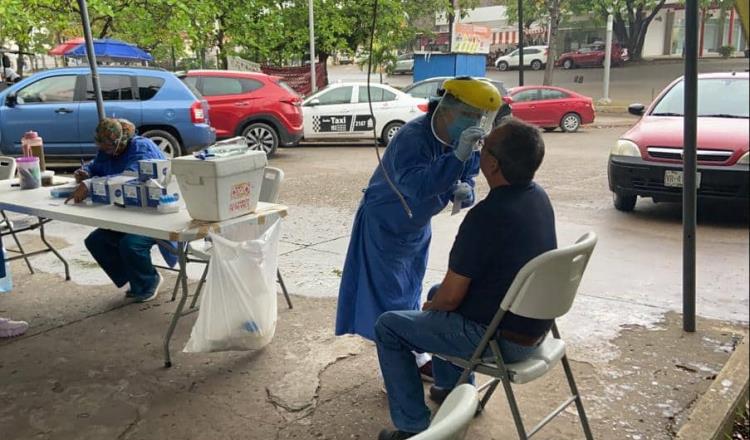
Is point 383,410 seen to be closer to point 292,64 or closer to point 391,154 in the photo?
point 391,154

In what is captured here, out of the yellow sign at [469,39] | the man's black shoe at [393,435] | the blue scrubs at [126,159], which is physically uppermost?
the yellow sign at [469,39]

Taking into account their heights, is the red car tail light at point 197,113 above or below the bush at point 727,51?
below

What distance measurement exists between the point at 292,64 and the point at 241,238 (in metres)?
18.8

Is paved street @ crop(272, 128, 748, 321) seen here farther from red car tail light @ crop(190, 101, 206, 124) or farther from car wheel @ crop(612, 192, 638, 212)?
red car tail light @ crop(190, 101, 206, 124)

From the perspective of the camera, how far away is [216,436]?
282 centimetres

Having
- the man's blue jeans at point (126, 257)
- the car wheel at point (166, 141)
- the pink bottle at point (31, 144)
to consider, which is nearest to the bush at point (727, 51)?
the man's blue jeans at point (126, 257)

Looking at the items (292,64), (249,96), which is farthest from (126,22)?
(249,96)

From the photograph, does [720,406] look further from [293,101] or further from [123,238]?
[293,101]

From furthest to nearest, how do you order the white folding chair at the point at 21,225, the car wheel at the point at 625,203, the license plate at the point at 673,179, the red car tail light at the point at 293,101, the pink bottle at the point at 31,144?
the red car tail light at the point at 293,101 → the car wheel at the point at 625,203 → the license plate at the point at 673,179 → the white folding chair at the point at 21,225 → the pink bottle at the point at 31,144

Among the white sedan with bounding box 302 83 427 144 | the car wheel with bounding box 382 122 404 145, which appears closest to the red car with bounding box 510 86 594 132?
the white sedan with bounding box 302 83 427 144

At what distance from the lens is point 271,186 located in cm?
427

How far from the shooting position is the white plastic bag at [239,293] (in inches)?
127

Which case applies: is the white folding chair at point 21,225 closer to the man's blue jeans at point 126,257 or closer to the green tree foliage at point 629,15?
the man's blue jeans at point 126,257

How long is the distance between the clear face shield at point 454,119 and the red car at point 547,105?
12.8 m
